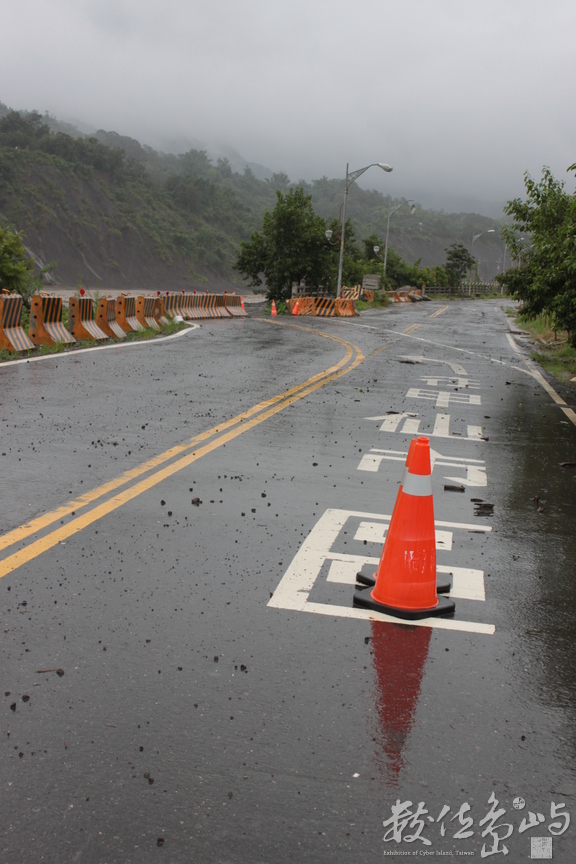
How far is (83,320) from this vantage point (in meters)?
20.4

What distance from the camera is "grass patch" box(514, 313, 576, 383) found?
63.7 feet

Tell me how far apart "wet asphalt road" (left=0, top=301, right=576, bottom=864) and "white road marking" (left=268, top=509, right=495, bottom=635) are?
0.07 feet

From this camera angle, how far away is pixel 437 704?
374cm

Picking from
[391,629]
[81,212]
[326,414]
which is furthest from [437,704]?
[81,212]

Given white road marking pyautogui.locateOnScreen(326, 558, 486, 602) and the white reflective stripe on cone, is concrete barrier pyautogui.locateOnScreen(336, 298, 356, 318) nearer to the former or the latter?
white road marking pyautogui.locateOnScreen(326, 558, 486, 602)

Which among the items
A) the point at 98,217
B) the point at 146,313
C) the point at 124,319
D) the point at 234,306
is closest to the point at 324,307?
the point at 234,306

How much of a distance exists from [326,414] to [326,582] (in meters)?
6.47

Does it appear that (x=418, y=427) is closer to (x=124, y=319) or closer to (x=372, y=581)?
(x=372, y=581)

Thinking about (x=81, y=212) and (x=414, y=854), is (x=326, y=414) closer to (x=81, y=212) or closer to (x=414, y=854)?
(x=414, y=854)

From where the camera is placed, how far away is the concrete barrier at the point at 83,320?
1992 centimetres

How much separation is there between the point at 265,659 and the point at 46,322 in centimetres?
1575

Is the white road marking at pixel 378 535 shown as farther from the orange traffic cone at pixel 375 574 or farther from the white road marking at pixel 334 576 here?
the orange traffic cone at pixel 375 574

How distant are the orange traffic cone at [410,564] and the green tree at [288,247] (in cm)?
4633

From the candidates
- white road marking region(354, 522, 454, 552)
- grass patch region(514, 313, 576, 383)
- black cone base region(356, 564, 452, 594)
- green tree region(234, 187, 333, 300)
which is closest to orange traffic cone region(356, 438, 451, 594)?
black cone base region(356, 564, 452, 594)
